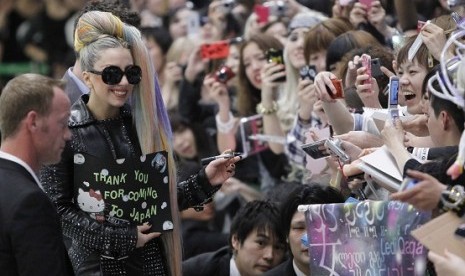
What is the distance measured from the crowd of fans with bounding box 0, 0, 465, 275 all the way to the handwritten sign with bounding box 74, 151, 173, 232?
23.2 inches

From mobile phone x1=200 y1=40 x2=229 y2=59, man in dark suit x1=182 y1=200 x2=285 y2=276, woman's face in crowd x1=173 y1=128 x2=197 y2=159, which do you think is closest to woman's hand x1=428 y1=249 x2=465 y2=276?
man in dark suit x1=182 y1=200 x2=285 y2=276

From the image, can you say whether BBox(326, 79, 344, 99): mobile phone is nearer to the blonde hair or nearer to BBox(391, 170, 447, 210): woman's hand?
the blonde hair

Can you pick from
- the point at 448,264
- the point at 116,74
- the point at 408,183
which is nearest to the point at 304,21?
the point at 116,74

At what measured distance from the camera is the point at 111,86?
20.9 ft

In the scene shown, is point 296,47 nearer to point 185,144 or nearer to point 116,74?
point 185,144

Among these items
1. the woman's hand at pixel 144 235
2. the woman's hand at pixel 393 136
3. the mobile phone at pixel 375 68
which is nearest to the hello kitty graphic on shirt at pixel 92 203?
the woman's hand at pixel 144 235

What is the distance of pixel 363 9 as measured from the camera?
869 centimetres

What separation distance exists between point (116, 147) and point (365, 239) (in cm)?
130

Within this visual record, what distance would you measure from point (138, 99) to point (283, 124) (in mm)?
2762

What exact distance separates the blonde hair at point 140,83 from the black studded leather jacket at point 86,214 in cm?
6

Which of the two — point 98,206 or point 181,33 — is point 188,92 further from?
point 98,206

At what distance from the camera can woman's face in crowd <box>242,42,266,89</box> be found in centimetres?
976

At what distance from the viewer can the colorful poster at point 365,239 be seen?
5.68 m

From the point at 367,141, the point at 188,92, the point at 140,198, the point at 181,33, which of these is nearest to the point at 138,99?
the point at 140,198
